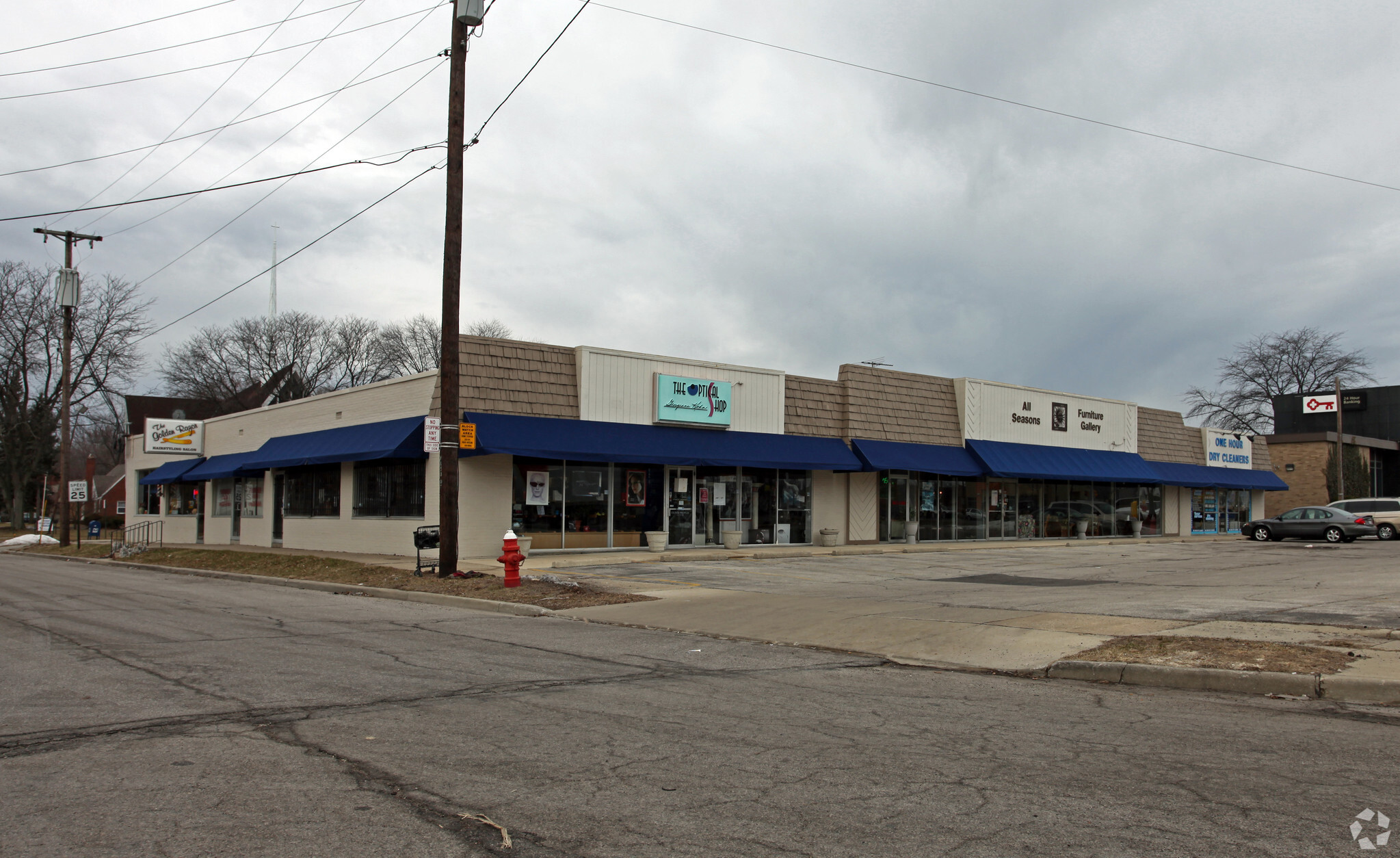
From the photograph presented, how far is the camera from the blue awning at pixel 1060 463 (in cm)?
3384

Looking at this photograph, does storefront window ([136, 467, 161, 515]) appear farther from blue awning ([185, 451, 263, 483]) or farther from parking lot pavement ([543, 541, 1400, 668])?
parking lot pavement ([543, 541, 1400, 668])

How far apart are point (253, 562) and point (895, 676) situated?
62.4ft

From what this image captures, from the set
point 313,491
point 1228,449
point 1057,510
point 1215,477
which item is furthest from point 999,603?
point 1228,449

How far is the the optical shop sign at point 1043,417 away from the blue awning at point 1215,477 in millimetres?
2206

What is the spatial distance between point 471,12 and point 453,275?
15.4 feet

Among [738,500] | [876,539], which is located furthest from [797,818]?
[876,539]

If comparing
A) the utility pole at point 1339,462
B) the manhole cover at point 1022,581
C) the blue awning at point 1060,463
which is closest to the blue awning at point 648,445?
the blue awning at point 1060,463

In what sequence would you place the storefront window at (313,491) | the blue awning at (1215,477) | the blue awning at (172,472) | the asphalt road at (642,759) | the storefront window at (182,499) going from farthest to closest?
1. the blue awning at (1215,477)
2. the storefront window at (182,499)
3. the blue awning at (172,472)
4. the storefront window at (313,491)
5. the asphalt road at (642,759)

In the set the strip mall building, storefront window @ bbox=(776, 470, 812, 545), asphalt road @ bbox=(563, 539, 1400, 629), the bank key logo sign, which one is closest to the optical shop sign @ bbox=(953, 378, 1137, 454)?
the strip mall building

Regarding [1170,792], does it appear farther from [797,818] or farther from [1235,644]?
[1235,644]

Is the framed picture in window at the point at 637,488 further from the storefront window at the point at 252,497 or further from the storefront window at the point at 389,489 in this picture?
the storefront window at the point at 252,497

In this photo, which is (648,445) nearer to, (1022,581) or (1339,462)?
(1022,581)

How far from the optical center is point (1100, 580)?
1831 cm

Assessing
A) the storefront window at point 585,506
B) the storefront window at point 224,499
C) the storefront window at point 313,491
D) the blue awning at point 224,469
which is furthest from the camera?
the storefront window at point 224,499
